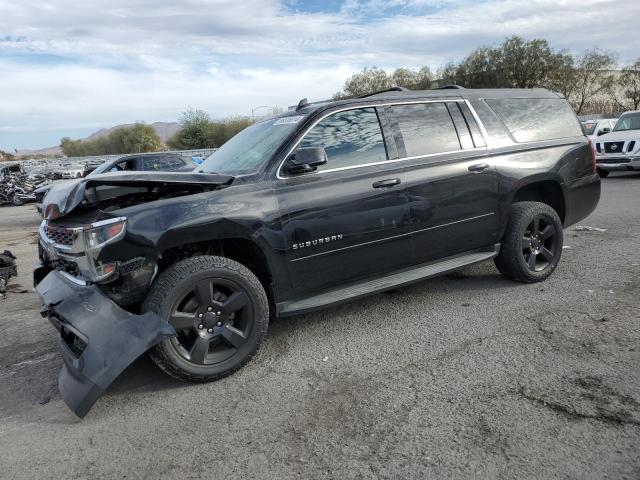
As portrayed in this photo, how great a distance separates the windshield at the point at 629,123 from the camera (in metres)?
14.1

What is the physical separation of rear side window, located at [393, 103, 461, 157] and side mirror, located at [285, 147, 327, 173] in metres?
0.96

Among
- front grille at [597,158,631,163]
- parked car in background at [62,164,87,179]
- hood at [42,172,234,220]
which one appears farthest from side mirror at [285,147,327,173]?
parked car in background at [62,164,87,179]

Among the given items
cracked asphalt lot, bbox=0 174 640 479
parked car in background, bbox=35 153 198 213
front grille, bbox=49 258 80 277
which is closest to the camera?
cracked asphalt lot, bbox=0 174 640 479

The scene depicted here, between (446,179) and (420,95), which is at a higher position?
(420,95)

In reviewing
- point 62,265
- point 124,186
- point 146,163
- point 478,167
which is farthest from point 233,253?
point 146,163

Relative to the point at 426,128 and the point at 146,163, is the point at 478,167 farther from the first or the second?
the point at 146,163

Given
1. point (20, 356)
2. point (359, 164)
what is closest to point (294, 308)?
point (359, 164)

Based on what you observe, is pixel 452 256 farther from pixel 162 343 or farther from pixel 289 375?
pixel 162 343

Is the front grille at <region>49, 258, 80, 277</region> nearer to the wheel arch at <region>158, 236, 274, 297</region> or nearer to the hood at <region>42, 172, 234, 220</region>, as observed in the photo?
the hood at <region>42, 172, 234, 220</region>

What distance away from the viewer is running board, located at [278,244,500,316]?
148 inches

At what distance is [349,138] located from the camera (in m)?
Result: 4.05

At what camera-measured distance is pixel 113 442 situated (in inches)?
112

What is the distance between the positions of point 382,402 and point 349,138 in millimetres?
2094

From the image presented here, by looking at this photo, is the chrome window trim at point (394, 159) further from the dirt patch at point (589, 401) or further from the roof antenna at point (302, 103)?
the dirt patch at point (589, 401)
